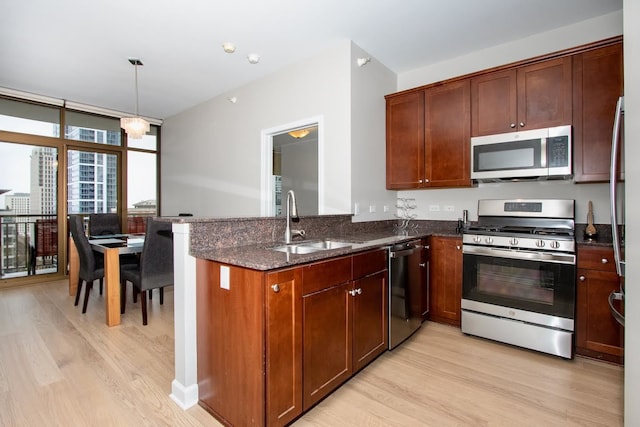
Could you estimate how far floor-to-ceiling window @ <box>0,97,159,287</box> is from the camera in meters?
4.39

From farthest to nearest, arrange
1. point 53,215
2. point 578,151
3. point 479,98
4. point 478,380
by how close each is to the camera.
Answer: point 53,215 < point 479,98 < point 578,151 < point 478,380

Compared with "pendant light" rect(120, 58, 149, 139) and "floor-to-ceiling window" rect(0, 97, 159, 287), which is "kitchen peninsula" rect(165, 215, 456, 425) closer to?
"pendant light" rect(120, 58, 149, 139)

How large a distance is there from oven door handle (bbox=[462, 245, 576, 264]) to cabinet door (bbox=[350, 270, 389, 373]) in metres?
0.96

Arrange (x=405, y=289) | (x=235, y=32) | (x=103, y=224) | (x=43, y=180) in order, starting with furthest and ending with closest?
(x=43, y=180)
(x=103, y=224)
(x=235, y=32)
(x=405, y=289)

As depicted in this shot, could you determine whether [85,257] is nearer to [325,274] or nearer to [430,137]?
[325,274]

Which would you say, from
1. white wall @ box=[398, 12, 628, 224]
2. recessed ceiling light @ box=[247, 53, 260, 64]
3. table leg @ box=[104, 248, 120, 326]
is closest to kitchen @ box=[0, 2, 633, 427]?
white wall @ box=[398, 12, 628, 224]

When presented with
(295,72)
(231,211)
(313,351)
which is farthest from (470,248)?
(231,211)

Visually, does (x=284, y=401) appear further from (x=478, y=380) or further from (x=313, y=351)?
(x=478, y=380)

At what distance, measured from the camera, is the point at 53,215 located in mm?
4777

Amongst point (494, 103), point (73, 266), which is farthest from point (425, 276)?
point (73, 266)

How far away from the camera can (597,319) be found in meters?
2.25

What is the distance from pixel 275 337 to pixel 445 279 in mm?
2023

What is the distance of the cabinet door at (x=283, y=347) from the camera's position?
1.45 meters

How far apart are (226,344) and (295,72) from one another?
3.02 m
